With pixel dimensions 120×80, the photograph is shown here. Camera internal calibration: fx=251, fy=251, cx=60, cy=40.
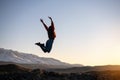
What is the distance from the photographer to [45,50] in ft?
46.0

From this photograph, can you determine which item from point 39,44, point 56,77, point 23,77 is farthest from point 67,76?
point 39,44

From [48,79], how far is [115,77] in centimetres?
884

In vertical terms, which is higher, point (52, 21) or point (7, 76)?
point (52, 21)

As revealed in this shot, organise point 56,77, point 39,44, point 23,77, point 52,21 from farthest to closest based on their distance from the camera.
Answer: point 56,77, point 23,77, point 39,44, point 52,21

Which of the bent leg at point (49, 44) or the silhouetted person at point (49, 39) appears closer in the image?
the silhouetted person at point (49, 39)

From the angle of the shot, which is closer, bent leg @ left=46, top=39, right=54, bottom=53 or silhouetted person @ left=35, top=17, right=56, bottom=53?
silhouetted person @ left=35, top=17, right=56, bottom=53

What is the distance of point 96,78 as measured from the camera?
2986 cm

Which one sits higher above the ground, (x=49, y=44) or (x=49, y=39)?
(x=49, y=39)

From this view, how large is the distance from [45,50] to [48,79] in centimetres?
1452

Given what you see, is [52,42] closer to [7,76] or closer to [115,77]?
[7,76]

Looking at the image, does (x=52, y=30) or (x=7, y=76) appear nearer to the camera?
(x=52, y=30)

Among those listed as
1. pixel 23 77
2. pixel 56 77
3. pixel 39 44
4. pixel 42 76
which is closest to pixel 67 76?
pixel 56 77

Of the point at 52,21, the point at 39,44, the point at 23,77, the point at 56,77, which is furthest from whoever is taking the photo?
the point at 56,77

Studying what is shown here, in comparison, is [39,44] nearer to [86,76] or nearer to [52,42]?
[52,42]
